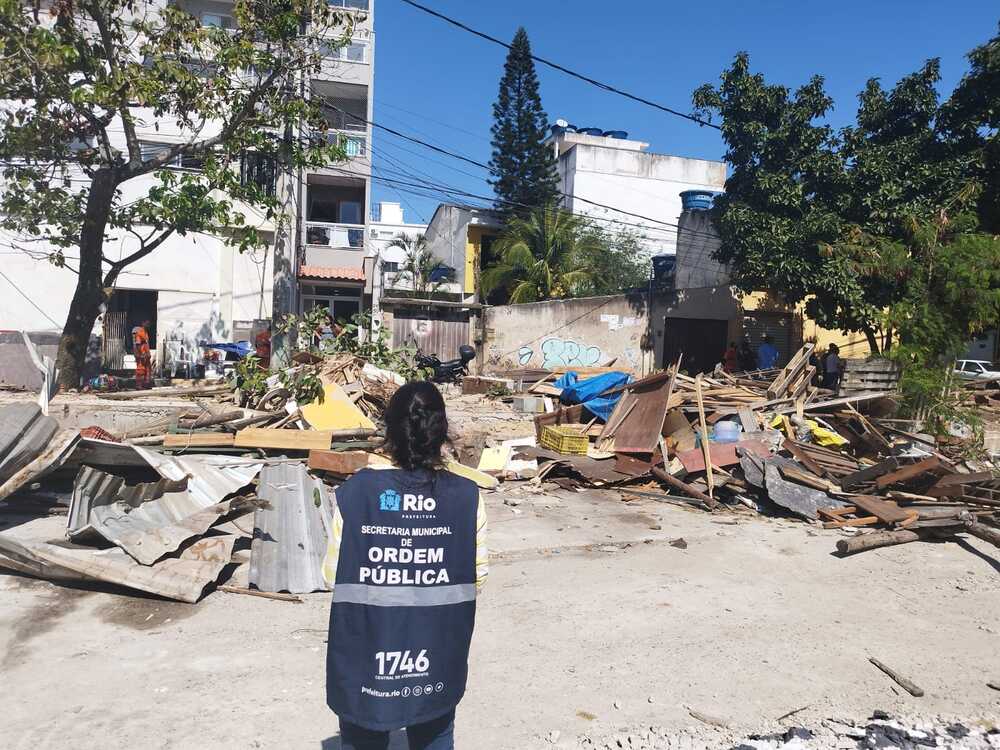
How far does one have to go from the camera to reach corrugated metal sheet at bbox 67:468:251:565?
5.39 meters

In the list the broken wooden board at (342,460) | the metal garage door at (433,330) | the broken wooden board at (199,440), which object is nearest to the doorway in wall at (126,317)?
the metal garage door at (433,330)

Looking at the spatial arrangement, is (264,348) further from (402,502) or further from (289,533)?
(402,502)

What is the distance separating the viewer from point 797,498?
8.30m

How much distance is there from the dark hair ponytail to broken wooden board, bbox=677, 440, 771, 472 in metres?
7.53

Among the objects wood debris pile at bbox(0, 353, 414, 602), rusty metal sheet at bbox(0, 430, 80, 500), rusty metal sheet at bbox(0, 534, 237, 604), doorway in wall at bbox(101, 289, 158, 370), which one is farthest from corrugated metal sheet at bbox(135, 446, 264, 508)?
→ doorway in wall at bbox(101, 289, 158, 370)

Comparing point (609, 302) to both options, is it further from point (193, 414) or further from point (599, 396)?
point (193, 414)

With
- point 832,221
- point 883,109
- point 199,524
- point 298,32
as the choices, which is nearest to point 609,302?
point 832,221

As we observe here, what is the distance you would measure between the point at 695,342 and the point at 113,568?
20.6 metres

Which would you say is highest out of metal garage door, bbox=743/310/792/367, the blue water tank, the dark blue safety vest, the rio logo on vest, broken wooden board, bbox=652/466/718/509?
the blue water tank

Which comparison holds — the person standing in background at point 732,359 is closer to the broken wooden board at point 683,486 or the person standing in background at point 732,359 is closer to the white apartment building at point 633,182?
the broken wooden board at point 683,486

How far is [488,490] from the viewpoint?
910 centimetres

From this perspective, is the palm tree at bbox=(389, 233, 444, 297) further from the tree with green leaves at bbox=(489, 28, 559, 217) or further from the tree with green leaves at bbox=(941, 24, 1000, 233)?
the tree with green leaves at bbox=(941, 24, 1000, 233)

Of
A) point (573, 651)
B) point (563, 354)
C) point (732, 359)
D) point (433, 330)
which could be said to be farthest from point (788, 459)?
point (433, 330)

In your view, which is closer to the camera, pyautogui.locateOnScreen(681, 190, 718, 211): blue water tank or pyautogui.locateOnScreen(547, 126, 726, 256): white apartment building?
pyautogui.locateOnScreen(681, 190, 718, 211): blue water tank
